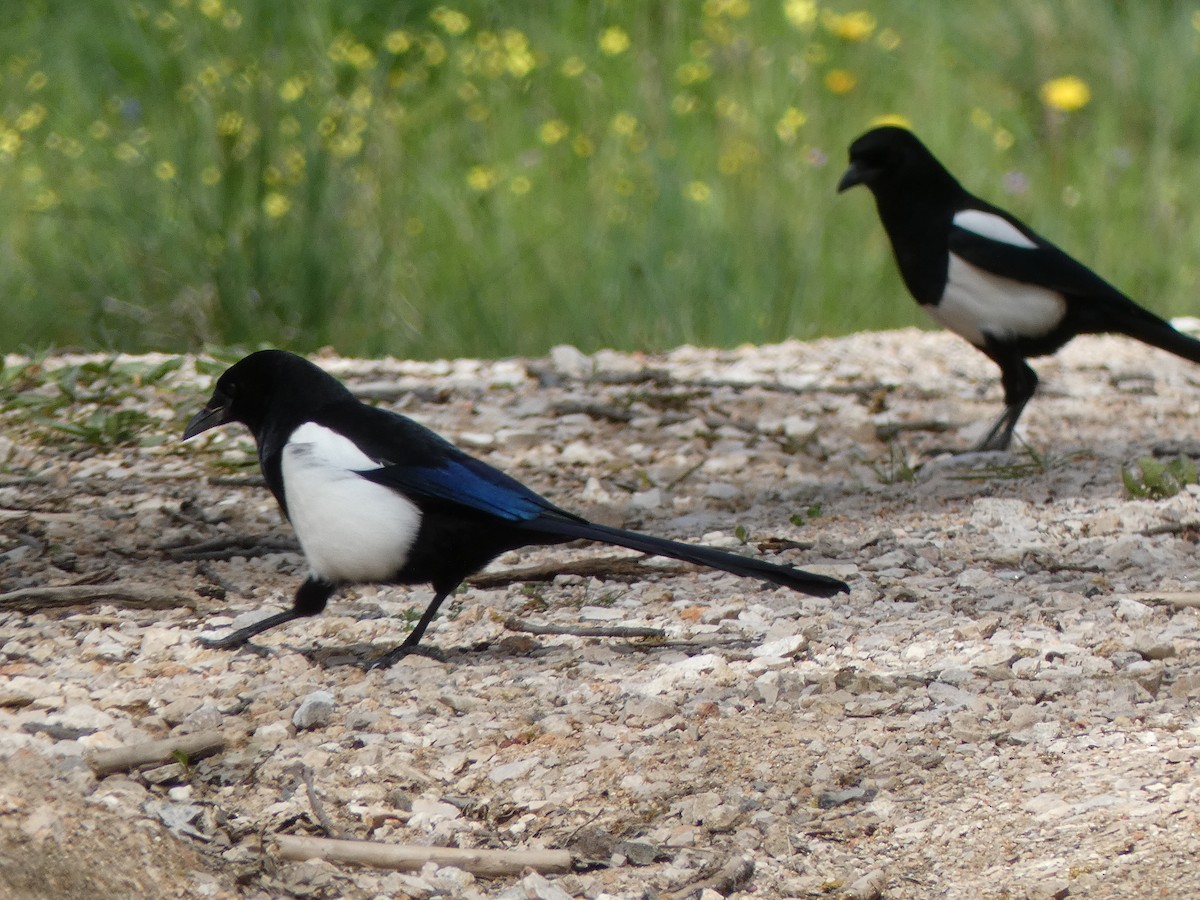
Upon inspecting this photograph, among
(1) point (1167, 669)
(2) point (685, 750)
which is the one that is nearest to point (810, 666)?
(2) point (685, 750)

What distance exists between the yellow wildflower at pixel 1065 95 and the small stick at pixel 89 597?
5796mm

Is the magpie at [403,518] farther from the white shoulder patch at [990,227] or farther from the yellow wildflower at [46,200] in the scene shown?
the yellow wildflower at [46,200]

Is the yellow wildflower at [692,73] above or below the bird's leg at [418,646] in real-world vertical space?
above

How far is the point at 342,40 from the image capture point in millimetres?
7641

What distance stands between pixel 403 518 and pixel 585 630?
416 millimetres

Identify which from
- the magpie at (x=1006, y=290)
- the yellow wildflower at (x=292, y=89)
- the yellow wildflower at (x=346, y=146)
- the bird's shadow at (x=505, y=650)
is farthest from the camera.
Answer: the yellow wildflower at (x=346, y=146)

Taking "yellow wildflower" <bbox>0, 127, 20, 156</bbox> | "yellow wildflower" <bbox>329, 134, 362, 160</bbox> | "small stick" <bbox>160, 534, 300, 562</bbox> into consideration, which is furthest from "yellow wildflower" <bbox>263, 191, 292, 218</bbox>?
"small stick" <bbox>160, 534, 300, 562</bbox>

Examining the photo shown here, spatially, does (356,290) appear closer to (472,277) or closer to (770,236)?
(472,277)

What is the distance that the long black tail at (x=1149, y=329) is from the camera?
4.96 metres

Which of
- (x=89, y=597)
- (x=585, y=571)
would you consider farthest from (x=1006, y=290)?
(x=89, y=597)

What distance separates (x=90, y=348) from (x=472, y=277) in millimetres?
1398

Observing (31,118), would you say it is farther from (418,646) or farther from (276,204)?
(418,646)

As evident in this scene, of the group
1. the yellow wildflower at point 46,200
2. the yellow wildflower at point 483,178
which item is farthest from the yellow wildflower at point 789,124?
the yellow wildflower at point 46,200

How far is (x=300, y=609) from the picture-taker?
3.07 m
